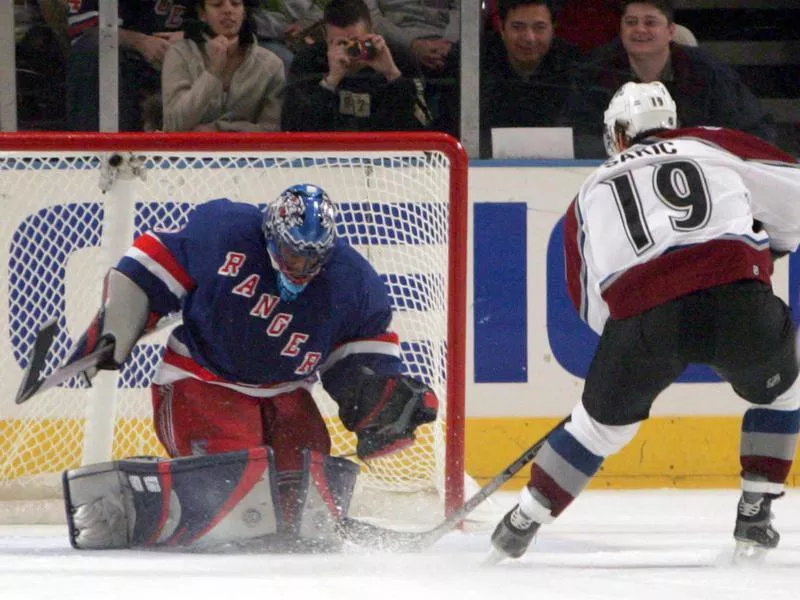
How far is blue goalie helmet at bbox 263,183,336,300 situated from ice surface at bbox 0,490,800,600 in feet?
1.98

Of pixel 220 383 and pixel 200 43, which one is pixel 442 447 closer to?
pixel 220 383

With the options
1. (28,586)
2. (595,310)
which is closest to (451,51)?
(595,310)

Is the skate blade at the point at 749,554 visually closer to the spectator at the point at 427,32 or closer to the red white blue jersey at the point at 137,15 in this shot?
the spectator at the point at 427,32

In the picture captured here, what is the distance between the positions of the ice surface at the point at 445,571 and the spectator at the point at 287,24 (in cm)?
158

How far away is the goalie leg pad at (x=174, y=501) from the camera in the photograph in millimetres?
3148

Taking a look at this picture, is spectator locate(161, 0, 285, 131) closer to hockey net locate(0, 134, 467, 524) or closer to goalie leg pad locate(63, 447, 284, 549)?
hockey net locate(0, 134, 467, 524)

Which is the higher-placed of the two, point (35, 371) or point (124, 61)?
point (124, 61)

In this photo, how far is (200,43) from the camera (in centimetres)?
439

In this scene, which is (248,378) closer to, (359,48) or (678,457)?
(359,48)

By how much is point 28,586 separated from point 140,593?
222 mm

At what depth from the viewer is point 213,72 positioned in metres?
4.38

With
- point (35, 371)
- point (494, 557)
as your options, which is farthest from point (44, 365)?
point (494, 557)

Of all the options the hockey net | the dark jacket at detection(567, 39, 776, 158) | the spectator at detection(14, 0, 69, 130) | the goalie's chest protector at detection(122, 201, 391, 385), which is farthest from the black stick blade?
the dark jacket at detection(567, 39, 776, 158)

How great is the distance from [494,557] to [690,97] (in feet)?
6.66
